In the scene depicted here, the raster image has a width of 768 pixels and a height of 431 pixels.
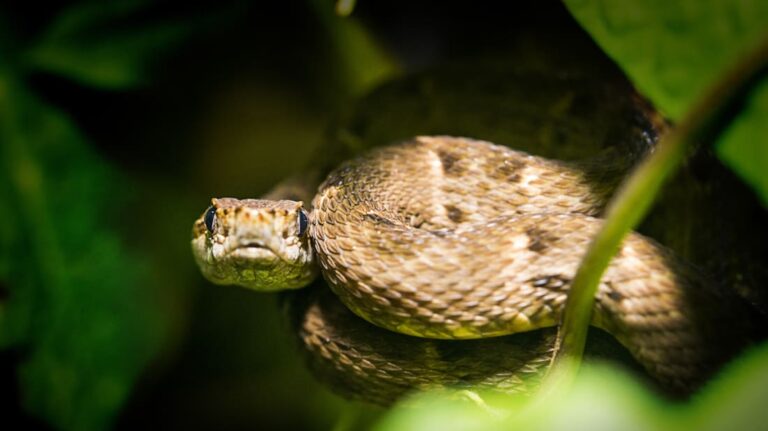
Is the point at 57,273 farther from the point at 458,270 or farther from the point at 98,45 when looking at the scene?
the point at 458,270

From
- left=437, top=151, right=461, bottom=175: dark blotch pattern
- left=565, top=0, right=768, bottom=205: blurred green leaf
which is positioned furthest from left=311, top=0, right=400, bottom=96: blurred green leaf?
left=565, top=0, right=768, bottom=205: blurred green leaf

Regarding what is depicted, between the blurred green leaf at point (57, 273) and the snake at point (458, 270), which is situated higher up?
the snake at point (458, 270)

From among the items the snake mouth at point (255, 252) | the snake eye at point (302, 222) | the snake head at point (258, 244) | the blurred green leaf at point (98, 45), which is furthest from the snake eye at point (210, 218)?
the blurred green leaf at point (98, 45)

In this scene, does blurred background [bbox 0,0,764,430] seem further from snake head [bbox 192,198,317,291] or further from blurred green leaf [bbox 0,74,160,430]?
snake head [bbox 192,198,317,291]

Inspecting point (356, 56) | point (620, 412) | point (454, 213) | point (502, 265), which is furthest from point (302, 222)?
point (356, 56)

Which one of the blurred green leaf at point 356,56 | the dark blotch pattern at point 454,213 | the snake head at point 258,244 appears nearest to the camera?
the snake head at point 258,244

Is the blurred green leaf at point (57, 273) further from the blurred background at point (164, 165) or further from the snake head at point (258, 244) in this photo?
the snake head at point (258, 244)

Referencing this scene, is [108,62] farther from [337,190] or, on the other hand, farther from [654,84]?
[654,84]
